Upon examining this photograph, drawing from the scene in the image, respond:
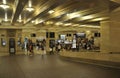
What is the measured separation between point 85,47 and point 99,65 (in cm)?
1021

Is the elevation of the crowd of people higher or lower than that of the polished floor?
higher

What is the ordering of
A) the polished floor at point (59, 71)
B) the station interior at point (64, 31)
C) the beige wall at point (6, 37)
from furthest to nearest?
the beige wall at point (6, 37) < the station interior at point (64, 31) < the polished floor at point (59, 71)

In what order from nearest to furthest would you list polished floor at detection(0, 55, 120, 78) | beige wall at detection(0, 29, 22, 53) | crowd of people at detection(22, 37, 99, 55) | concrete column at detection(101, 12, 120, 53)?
polished floor at detection(0, 55, 120, 78) → concrete column at detection(101, 12, 120, 53) → crowd of people at detection(22, 37, 99, 55) → beige wall at detection(0, 29, 22, 53)

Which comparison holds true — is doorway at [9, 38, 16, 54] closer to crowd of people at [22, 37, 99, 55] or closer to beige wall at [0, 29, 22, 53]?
beige wall at [0, 29, 22, 53]

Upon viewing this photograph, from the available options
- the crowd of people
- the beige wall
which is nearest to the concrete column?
the crowd of people

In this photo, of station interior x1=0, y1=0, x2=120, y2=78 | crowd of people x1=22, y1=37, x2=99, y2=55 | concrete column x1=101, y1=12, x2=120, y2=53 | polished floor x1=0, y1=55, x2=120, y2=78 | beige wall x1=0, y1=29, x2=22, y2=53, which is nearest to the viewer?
polished floor x1=0, y1=55, x2=120, y2=78

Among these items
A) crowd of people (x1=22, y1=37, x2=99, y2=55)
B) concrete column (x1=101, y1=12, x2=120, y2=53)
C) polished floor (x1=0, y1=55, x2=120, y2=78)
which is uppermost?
concrete column (x1=101, y1=12, x2=120, y2=53)

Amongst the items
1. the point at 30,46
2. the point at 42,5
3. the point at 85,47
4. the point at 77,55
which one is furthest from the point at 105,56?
the point at 30,46

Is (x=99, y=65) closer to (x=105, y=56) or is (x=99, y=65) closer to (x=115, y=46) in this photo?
(x=105, y=56)

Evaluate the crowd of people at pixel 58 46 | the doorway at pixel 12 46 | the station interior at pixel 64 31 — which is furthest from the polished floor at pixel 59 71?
the doorway at pixel 12 46

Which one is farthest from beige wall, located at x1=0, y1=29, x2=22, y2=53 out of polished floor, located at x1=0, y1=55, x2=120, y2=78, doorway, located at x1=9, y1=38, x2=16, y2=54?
polished floor, located at x1=0, y1=55, x2=120, y2=78

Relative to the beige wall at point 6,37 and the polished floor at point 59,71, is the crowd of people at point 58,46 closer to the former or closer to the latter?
the beige wall at point 6,37

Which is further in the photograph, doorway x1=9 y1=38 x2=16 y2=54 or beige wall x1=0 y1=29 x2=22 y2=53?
doorway x1=9 y1=38 x2=16 y2=54

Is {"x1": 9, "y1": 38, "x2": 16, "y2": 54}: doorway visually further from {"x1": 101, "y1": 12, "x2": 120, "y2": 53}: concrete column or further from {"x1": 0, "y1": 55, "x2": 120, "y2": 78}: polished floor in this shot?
{"x1": 101, "y1": 12, "x2": 120, "y2": 53}: concrete column
